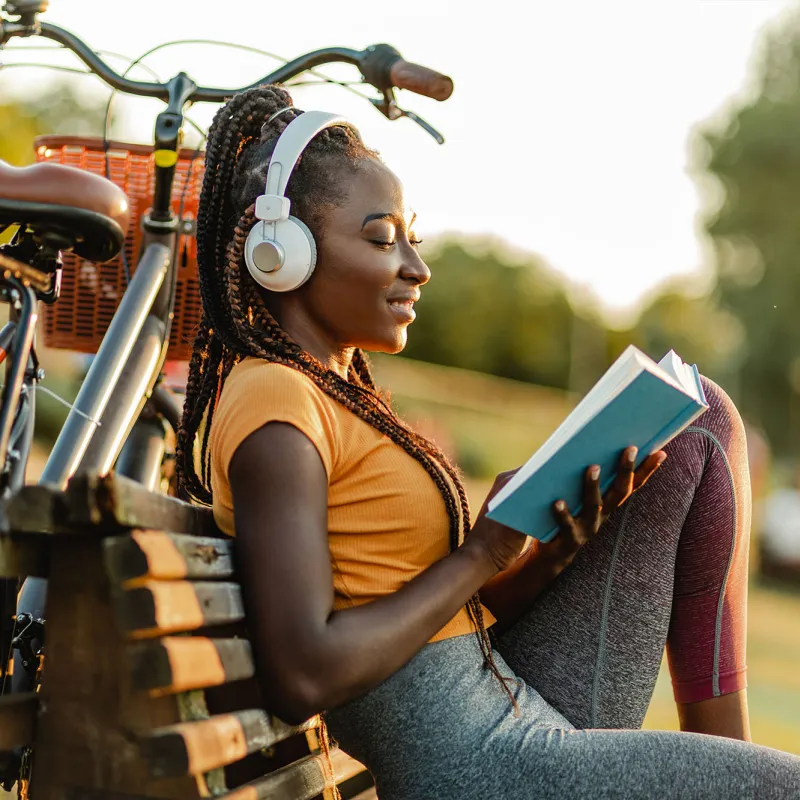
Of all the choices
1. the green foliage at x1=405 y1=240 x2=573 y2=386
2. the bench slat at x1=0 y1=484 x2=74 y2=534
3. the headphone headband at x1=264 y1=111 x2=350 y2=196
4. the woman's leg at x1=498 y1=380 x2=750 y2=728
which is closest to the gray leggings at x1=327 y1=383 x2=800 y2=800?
the woman's leg at x1=498 y1=380 x2=750 y2=728

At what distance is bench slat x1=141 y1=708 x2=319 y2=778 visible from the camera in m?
1.34

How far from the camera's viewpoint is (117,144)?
9.98 ft

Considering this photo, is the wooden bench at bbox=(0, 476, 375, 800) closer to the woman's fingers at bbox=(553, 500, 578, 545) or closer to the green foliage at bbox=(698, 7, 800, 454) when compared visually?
the woman's fingers at bbox=(553, 500, 578, 545)

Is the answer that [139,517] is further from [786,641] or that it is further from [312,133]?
[786,641]

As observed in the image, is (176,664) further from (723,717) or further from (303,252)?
(723,717)

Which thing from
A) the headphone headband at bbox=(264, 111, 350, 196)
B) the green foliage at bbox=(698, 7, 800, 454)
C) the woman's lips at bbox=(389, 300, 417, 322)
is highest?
the green foliage at bbox=(698, 7, 800, 454)

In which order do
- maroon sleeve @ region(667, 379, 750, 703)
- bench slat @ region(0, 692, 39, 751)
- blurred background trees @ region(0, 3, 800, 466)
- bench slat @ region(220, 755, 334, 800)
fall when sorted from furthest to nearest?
blurred background trees @ region(0, 3, 800, 466), maroon sleeve @ region(667, 379, 750, 703), bench slat @ region(220, 755, 334, 800), bench slat @ region(0, 692, 39, 751)

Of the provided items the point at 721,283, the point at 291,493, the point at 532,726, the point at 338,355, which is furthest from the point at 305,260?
the point at 721,283

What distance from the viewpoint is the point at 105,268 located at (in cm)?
304

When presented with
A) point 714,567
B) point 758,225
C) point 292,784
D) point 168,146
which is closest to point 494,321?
point 758,225

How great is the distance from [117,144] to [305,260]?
128 centimetres

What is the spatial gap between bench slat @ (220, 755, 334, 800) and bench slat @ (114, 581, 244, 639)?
0.23 meters

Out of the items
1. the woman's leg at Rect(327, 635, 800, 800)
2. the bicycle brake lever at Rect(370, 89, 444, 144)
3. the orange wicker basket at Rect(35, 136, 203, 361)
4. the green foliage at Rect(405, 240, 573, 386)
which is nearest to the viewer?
the woman's leg at Rect(327, 635, 800, 800)

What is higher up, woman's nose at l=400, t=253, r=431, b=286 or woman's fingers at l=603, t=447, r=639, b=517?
woman's nose at l=400, t=253, r=431, b=286
